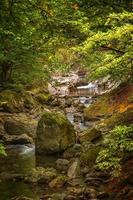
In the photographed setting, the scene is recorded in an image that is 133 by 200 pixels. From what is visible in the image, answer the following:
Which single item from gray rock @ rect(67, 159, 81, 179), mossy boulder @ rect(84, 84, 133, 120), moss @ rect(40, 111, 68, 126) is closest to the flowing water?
gray rock @ rect(67, 159, 81, 179)

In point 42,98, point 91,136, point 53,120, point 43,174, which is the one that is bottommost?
point 43,174

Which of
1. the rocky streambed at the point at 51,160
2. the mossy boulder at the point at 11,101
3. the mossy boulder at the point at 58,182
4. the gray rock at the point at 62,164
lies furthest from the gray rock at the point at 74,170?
the mossy boulder at the point at 11,101

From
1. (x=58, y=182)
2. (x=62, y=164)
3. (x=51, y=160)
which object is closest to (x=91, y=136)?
(x=51, y=160)

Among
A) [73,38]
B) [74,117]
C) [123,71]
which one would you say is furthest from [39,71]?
[123,71]

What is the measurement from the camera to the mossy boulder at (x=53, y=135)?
18.7m

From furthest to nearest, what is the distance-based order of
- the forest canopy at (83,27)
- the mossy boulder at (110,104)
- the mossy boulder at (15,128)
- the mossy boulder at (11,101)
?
the mossy boulder at (11,101) < the mossy boulder at (110,104) < the mossy boulder at (15,128) < the forest canopy at (83,27)

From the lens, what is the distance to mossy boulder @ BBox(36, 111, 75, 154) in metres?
18.7

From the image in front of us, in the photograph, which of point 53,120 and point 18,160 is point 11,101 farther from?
point 18,160

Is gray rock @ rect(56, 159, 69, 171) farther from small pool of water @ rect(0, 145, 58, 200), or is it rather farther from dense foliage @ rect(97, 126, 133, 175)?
dense foliage @ rect(97, 126, 133, 175)

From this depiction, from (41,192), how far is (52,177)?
1.39m

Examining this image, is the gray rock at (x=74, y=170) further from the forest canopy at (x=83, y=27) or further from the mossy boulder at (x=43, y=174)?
the forest canopy at (x=83, y=27)

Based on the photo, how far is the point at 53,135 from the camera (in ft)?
62.3

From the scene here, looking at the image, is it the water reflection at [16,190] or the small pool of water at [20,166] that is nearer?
the water reflection at [16,190]

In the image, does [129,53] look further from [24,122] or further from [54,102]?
[54,102]
